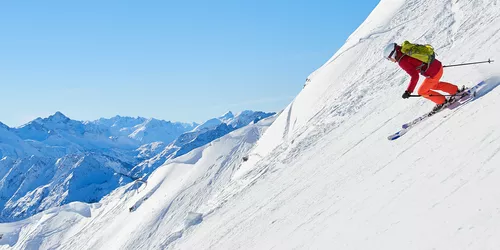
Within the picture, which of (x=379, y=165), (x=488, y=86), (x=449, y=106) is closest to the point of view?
(x=379, y=165)

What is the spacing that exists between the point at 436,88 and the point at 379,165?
277cm

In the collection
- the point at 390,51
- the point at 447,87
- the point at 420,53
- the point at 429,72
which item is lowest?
the point at 447,87

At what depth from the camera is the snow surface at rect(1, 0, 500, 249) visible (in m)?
5.52

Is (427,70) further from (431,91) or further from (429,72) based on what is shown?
(431,91)

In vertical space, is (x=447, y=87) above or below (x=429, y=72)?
below

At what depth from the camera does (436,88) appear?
32.6 feet

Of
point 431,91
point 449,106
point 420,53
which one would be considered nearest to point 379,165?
point 449,106

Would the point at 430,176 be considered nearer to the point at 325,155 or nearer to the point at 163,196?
the point at 325,155

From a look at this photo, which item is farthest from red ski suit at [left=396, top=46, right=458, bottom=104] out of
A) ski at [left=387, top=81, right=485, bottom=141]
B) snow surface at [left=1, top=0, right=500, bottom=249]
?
snow surface at [left=1, top=0, right=500, bottom=249]

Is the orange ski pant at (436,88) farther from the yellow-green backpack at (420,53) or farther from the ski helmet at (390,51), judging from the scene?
the ski helmet at (390,51)

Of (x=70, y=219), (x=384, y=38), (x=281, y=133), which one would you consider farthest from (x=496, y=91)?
(x=70, y=219)

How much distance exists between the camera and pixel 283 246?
765cm

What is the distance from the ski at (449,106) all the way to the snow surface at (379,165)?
10.5 inches

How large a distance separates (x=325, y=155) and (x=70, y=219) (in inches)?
1649
